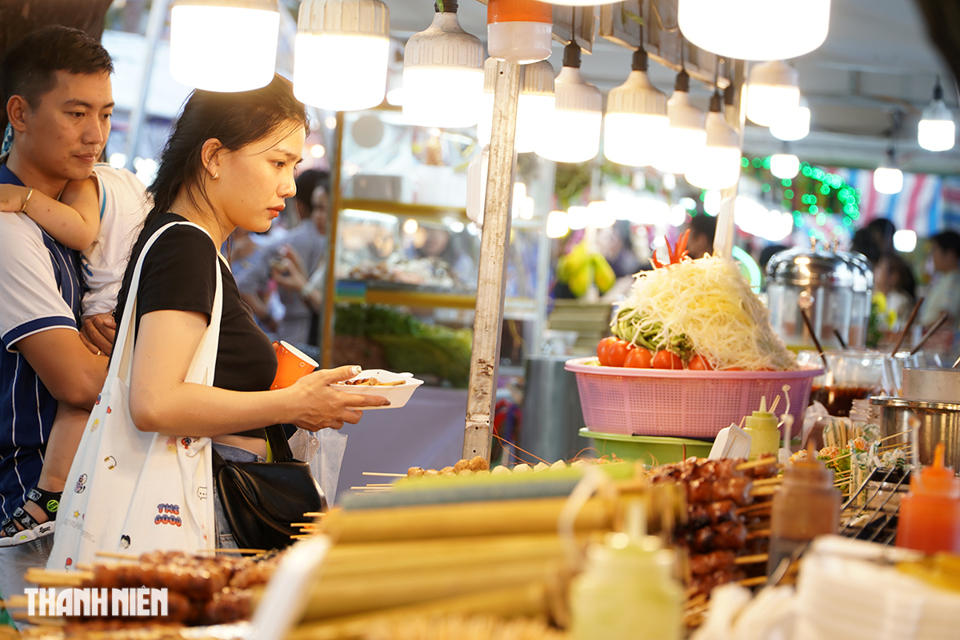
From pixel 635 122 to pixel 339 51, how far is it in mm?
1398

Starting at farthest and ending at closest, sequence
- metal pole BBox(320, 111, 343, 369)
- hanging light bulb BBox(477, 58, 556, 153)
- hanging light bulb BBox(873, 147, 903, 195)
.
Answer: hanging light bulb BBox(873, 147, 903, 195) → metal pole BBox(320, 111, 343, 369) → hanging light bulb BBox(477, 58, 556, 153)

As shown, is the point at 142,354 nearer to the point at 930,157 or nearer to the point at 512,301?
the point at 512,301

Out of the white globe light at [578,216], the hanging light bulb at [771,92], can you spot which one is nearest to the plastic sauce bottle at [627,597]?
the hanging light bulb at [771,92]

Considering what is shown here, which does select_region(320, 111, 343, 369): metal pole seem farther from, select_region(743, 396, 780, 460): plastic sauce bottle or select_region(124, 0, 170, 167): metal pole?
select_region(743, 396, 780, 460): plastic sauce bottle

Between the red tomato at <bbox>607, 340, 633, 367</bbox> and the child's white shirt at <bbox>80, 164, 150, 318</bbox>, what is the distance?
171 centimetres

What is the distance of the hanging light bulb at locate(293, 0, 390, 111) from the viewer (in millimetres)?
2223

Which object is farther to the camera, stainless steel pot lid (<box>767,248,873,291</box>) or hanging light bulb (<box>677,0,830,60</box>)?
stainless steel pot lid (<box>767,248,873,291</box>)

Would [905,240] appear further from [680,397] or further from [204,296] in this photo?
[204,296]

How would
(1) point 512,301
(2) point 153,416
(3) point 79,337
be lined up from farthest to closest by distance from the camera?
1. (1) point 512,301
2. (3) point 79,337
3. (2) point 153,416

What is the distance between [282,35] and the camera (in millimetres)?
9742

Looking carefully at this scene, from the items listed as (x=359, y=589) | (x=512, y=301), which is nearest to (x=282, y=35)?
(x=512, y=301)

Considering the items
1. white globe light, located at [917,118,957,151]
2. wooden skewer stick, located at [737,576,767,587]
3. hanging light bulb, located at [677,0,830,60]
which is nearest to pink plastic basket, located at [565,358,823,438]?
wooden skewer stick, located at [737,576,767,587]

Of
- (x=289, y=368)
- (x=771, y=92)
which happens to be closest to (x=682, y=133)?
(x=771, y=92)

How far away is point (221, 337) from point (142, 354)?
8.8 inches
